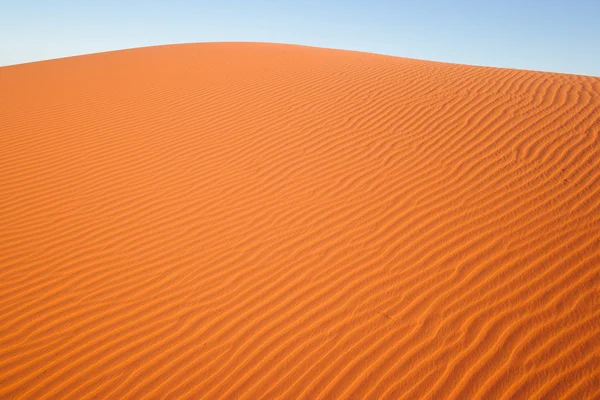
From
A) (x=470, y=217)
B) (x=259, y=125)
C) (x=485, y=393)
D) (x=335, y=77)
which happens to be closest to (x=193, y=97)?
(x=259, y=125)

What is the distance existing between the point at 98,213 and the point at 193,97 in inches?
155

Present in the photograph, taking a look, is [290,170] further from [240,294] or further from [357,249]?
[240,294]

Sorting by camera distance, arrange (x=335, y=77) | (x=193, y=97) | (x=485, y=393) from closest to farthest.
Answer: (x=485, y=393)
(x=193, y=97)
(x=335, y=77)

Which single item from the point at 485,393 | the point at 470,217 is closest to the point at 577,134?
the point at 470,217

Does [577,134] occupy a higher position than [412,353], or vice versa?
[577,134]

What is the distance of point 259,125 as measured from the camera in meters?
6.74

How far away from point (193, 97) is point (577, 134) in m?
6.80

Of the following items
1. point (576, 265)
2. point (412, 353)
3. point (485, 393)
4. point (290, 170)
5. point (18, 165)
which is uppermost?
point (18, 165)

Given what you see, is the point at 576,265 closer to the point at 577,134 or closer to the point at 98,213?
the point at 577,134

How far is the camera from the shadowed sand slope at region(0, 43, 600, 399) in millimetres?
3078

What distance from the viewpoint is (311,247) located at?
13.8 ft

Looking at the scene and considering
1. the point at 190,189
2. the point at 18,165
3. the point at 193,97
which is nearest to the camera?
the point at 190,189

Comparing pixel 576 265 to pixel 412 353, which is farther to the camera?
pixel 576 265

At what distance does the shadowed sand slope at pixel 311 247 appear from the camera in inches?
121
